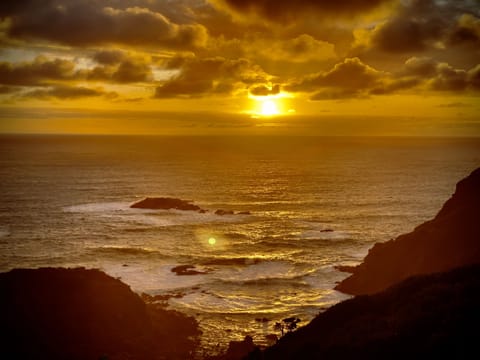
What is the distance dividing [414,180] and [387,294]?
142354mm

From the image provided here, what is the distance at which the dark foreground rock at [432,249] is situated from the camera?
50809 millimetres

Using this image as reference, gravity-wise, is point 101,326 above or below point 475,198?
below

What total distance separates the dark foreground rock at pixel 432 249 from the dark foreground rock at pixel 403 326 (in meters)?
17.1

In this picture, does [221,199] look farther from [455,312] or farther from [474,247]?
[455,312]

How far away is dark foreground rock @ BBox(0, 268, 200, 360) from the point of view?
1499 inches

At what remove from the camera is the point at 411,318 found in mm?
28266

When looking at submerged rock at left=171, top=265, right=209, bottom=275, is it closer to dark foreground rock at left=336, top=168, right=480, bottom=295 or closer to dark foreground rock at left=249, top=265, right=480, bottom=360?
dark foreground rock at left=336, top=168, right=480, bottom=295

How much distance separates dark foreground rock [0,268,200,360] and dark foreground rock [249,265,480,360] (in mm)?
12639

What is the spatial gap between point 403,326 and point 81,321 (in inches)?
1120

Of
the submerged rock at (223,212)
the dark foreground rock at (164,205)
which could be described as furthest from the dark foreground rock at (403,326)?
the dark foreground rock at (164,205)

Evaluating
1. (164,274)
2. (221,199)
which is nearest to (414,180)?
(221,199)

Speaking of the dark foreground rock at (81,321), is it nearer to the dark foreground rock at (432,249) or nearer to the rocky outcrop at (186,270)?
the rocky outcrop at (186,270)

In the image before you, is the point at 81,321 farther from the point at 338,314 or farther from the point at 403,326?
the point at 403,326

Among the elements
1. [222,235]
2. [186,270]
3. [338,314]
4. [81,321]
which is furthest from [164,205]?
[338,314]
